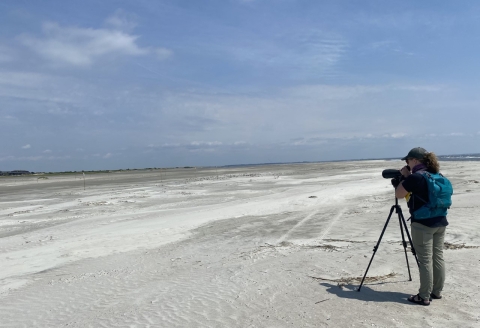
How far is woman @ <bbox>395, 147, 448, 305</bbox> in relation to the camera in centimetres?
514

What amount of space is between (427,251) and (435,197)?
771mm

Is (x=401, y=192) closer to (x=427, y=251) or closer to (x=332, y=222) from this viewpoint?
(x=427, y=251)

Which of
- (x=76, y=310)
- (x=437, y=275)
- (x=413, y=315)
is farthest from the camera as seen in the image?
(x=76, y=310)

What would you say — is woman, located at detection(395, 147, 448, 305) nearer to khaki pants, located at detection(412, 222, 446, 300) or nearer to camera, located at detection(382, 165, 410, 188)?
khaki pants, located at detection(412, 222, 446, 300)

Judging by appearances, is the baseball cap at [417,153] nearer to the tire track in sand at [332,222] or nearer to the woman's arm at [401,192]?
the woman's arm at [401,192]

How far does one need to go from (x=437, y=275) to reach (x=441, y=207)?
106cm

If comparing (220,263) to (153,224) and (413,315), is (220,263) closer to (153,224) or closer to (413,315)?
(413,315)

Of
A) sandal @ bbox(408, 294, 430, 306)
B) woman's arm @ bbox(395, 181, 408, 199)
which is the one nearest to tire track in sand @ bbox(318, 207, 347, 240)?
sandal @ bbox(408, 294, 430, 306)

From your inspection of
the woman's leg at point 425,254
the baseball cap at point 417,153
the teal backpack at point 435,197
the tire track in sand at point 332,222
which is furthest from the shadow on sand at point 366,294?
the tire track in sand at point 332,222

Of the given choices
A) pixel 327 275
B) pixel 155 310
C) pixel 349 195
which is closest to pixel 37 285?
pixel 155 310

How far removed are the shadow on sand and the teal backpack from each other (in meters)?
1.34

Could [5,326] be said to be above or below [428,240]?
below

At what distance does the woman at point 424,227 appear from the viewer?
5141 mm

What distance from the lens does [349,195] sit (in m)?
19.5
